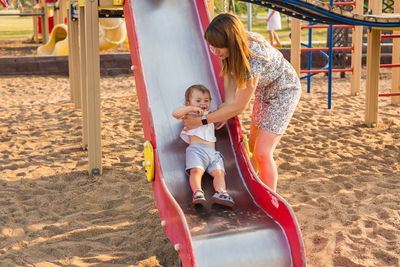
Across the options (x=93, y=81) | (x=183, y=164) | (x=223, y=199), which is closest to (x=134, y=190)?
(x=183, y=164)

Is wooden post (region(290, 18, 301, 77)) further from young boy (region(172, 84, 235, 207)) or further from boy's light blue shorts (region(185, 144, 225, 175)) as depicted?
boy's light blue shorts (region(185, 144, 225, 175))

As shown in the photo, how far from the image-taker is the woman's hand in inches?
123

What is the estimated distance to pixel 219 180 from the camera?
312cm

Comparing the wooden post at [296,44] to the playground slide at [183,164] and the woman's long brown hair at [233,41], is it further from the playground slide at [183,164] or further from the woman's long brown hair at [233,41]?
the woman's long brown hair at [233,41]

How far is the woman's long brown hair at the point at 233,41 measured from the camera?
282cm

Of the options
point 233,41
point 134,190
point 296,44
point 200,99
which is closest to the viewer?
point 233,41

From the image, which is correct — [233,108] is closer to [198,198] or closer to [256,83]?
[256,83]

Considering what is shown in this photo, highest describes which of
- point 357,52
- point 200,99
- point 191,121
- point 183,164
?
point 357,52

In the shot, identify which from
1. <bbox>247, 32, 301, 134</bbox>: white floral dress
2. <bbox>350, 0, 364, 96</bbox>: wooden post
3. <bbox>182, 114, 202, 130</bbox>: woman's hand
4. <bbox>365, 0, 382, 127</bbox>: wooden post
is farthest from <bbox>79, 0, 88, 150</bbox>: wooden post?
<bbox>350, 0, 364, 96</bbox>: wooden post

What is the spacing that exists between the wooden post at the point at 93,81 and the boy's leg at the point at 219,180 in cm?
168

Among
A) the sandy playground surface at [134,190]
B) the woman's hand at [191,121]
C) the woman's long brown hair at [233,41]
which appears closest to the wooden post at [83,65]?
the sandy playground surface at [134,190]

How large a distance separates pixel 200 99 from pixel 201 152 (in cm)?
38

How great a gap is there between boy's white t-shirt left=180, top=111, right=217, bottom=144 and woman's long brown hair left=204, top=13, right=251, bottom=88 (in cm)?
50

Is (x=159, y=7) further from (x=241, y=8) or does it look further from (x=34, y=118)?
(x=241, y=8)
